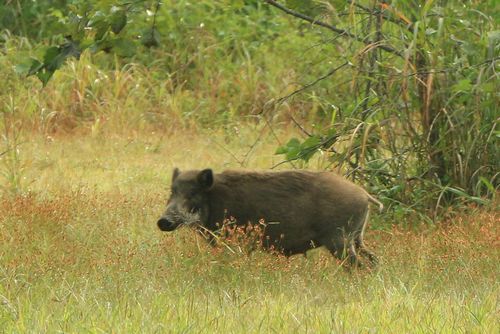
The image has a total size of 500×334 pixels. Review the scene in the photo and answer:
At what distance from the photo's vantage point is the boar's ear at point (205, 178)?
727cm

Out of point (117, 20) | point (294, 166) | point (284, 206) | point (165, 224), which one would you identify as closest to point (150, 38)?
point (117, 20)

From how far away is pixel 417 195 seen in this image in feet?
27.2

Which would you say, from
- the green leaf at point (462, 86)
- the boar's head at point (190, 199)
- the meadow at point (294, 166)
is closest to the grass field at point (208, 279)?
the meadow at point (294, 166)

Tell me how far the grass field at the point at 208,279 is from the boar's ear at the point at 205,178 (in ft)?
1.04

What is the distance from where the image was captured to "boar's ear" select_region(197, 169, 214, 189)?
7270 mm

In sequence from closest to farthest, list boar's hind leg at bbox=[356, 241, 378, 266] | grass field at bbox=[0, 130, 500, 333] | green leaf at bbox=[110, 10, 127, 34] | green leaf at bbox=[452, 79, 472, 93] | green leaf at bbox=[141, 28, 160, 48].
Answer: grass field at bbox=[0, 130, 500, 333] < boar's hind leg at bbox=[356, 241, 378, 266] < green leaf at bbox=[110, 10, 127, 34] < green leaf at bbox=[452, 79, 472, 93] < green leaf at bbox=[141, 28, 160, 48]

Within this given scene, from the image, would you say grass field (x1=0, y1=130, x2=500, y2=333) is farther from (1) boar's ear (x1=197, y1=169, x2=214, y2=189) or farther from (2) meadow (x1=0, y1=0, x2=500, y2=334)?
(1) boar's ear (x1=197, y1=169, x2=214, y2=189)

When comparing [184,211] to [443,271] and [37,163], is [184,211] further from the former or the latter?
[37,163]

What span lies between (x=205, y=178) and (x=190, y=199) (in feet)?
0.52

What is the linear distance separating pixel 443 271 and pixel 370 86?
2165 millimetres

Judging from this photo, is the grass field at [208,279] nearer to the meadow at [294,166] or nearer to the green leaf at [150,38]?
the meadow at [294,166]

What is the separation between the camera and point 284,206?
727cm

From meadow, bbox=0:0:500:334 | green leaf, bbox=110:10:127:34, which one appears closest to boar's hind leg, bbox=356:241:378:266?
meadow, bbox=0:0:500:334

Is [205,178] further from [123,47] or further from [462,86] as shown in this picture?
[462,86]
